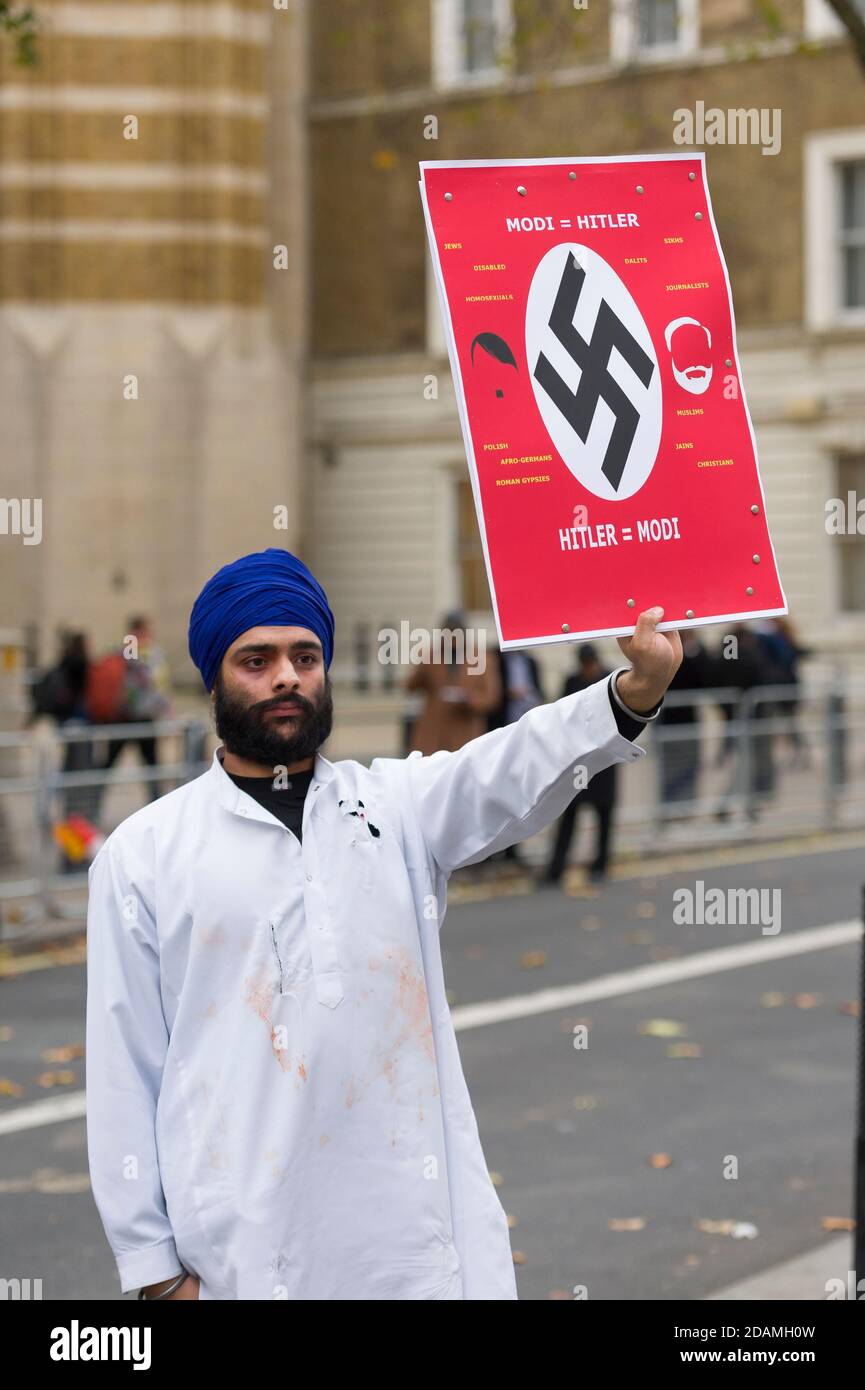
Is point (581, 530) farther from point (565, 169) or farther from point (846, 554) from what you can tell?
point (846, 554)

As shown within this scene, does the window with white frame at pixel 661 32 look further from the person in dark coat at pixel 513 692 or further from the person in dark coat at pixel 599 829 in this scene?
the person in dark coat at pixel 599 829

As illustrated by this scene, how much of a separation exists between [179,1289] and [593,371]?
5.50ft

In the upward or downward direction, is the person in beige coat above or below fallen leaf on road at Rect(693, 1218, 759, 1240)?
above

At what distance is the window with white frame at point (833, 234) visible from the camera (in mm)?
31844

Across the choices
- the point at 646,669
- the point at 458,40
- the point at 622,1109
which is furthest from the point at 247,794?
the point at 458,40

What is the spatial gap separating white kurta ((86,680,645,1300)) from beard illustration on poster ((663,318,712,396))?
651 millimetres

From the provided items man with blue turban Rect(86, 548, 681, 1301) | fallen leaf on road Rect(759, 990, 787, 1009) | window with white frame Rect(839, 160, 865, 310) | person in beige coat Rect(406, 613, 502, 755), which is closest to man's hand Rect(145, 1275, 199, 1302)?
man with blue turban Rect(86, 548, 681, 1301)

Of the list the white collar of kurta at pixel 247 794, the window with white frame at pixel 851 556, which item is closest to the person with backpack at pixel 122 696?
the white collar of kurta at pixel 247 794

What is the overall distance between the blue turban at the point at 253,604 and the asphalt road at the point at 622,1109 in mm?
3425

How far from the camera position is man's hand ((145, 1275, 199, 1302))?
3.10 metres

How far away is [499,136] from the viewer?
35.2 meters

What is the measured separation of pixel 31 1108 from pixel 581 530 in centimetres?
575

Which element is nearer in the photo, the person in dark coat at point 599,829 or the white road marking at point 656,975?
the white road marking at point 656,975

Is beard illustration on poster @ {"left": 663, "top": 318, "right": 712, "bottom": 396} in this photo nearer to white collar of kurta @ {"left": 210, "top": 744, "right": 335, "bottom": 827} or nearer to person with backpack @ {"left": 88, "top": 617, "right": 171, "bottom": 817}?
white collar of kurta @ {"left": 210, "top": 744, "right": 335, "bottom": 827}
